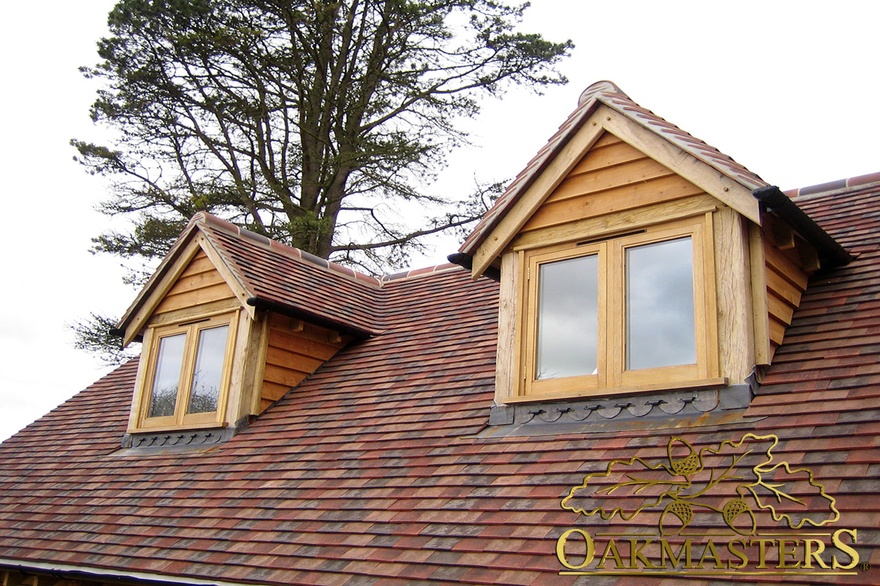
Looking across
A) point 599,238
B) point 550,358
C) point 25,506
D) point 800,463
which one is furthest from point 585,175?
point 25,506

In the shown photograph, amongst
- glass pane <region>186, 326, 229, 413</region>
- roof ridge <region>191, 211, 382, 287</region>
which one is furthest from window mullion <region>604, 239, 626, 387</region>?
roof ridge <region>191, 211, 382, 287</region>

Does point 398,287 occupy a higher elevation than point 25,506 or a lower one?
higher

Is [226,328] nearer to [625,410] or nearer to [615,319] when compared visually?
[615,319]

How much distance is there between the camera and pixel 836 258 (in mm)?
7262

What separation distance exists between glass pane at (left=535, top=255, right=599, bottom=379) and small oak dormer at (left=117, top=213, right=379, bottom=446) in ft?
12.1

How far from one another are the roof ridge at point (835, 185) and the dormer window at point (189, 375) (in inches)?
249

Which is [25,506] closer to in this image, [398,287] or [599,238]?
[398,287]

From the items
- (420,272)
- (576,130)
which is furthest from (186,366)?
(576,130)

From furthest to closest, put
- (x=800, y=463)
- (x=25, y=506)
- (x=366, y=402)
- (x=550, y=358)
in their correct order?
(x=25, y=506) < (x=366, y=402) < (x=550, y=358) < (x=800, y=463)

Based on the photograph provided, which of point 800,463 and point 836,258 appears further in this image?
point 836,258

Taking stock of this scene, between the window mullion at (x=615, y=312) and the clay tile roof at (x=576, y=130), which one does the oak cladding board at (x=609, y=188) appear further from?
the window mullion at (x=615, y=312)

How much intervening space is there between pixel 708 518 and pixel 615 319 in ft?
6.83

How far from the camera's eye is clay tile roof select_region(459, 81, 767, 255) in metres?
6.84

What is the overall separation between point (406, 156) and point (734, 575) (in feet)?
55.1
